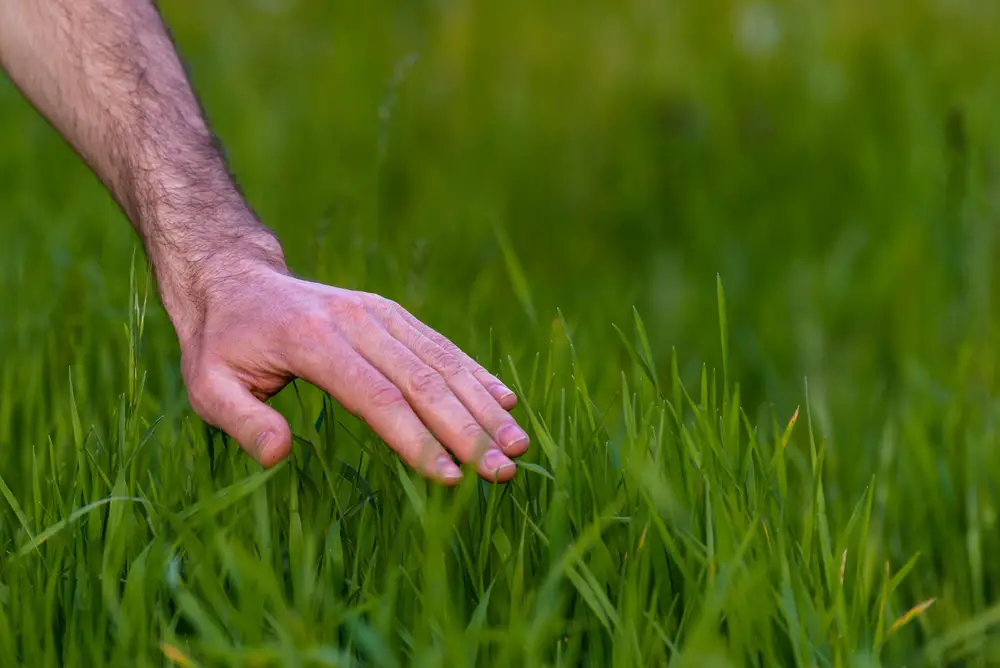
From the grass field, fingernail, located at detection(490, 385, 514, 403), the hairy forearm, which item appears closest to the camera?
the grass field

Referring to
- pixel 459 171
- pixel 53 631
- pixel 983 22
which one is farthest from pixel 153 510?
pixel 983 22

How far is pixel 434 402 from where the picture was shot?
142 centimetres

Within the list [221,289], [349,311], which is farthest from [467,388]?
[221,289]

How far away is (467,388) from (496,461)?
4.1 inches

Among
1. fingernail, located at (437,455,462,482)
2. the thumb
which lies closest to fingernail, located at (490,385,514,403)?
fingernail, located at (437,455,462,482)

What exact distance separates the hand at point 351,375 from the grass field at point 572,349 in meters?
0.06

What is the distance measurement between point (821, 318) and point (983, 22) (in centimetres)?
202

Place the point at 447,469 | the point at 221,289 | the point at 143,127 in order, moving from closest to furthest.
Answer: the point at 447,469 → the point at 221,289 → the point at 143,127

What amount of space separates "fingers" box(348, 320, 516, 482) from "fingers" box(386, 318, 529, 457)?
1 cm

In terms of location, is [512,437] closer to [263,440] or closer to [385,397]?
[385,397]

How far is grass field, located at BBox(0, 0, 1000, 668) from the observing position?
53.1 inches

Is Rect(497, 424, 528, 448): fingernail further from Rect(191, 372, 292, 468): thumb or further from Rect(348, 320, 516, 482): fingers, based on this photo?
Rect(191, 372, 292, 468): thumb

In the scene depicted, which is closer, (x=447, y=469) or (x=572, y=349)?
(x=447, y=469)

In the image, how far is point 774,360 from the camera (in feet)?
10.9
